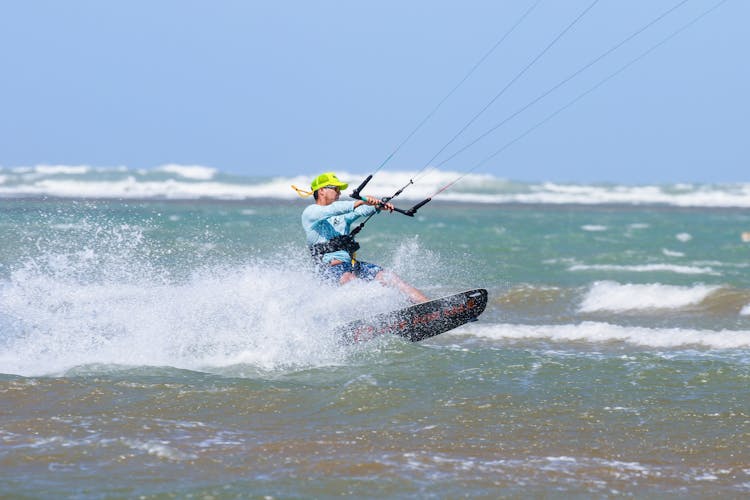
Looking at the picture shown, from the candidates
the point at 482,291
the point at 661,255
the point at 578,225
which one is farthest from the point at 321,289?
the point at 578,225

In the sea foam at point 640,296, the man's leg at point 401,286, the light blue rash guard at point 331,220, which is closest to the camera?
the light blue rash guard at point 331,220

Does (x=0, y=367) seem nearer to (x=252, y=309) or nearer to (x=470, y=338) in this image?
(x=252, y=309)

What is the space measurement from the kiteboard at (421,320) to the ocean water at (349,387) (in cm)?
15

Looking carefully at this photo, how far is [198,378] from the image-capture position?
8.52 meters

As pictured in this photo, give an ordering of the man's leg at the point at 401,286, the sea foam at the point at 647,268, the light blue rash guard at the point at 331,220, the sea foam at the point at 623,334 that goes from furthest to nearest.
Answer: the sea foam at the point at 647,268, the sea foam at the point at 623,334, the man's leg at the point at 401,286, the light blue rash guard at the point at 331,220

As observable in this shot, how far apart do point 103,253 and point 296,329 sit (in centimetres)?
384

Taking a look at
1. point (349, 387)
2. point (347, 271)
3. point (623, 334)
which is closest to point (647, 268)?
point (623, 334)

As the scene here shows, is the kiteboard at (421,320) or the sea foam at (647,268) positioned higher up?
the sea foam at (647,268)

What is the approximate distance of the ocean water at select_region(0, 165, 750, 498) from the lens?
5.96 meters

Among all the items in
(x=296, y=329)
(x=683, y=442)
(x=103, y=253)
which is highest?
(x=103, y=253)

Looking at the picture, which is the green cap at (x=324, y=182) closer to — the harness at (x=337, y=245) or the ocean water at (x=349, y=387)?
the harness at (x=337, y=245)

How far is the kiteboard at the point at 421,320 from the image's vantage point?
32.9 feet

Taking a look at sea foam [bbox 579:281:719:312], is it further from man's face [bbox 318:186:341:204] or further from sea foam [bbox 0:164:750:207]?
sea foam [bbox 0:164:750:207]

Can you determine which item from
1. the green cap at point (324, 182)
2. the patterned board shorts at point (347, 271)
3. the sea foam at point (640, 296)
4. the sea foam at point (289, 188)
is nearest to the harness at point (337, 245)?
the patterned board shorts at point (347, 271)
